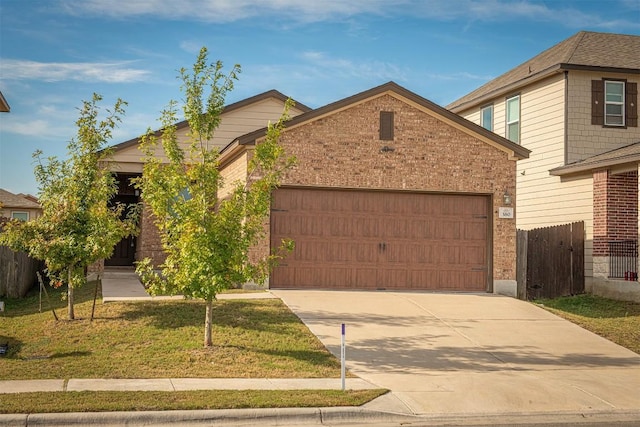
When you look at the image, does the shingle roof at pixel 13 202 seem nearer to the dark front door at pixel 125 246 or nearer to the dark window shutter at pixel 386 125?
the dark front door at pixel 125 246

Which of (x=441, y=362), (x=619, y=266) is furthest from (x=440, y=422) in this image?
(x=619, y=266)

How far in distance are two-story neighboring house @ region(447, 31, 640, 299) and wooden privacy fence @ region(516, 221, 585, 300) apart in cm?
39

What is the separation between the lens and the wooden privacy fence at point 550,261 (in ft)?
68.0

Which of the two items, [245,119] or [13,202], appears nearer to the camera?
[245,119]

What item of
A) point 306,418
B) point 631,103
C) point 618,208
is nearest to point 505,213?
point 618,208

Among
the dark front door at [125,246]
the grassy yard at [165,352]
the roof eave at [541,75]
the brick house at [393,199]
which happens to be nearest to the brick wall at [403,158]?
the brick house at [393,199]

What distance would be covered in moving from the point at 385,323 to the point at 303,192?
4.95 m

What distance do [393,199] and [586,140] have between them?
7282mm

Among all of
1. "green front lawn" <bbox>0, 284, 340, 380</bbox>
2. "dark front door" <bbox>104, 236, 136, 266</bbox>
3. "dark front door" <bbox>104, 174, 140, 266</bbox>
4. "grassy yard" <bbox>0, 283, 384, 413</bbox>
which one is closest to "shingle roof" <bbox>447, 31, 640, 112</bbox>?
"green front lawn" <bbox>0, 284, 340, 380</bbox>

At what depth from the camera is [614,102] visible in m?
23.9

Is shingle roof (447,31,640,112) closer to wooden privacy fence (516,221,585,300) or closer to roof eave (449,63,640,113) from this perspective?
roof eave (449,63,640,113)

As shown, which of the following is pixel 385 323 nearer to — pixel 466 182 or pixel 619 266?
pixel 466 182

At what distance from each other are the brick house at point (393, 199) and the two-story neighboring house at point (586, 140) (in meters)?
3.06

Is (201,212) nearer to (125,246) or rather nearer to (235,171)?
(235,171)
